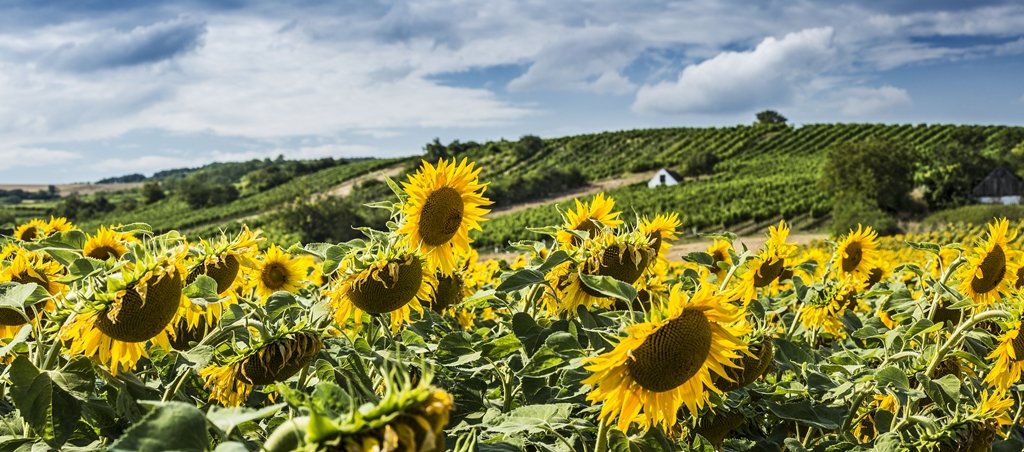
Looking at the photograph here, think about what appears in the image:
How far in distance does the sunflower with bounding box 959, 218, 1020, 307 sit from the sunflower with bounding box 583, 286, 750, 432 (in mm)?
1823

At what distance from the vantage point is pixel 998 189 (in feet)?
163

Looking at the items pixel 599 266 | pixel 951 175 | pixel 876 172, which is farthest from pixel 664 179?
pixel 599 266

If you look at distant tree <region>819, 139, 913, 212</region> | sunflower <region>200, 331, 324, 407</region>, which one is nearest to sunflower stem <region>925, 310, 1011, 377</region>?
sunflower <region>200, 331, 324, 407</region>

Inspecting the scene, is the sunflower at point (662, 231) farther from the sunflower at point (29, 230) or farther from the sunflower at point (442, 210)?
the sunflower at point (29, 230)

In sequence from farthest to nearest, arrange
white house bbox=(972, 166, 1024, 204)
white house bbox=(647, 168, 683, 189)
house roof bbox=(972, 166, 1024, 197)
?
white house bbox=(647, 168, 683, 189) → house roof bbox=(972, 166, 1024, 197) → white house bbox=(972, 166, 1024, 204)

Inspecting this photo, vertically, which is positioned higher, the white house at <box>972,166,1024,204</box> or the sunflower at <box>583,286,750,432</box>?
the sunflower at <box>583,286,750,432</box>

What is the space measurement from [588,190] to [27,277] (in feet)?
228

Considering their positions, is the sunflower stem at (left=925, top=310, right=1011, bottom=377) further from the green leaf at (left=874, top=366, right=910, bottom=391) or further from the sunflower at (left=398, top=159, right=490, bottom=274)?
the sunflower at (left=398, top=159, right=490, bottom=274)

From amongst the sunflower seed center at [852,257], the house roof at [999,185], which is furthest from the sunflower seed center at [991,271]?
the house roof at [999,185]

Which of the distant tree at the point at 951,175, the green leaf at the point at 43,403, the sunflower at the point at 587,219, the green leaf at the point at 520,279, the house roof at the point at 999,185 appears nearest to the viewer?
the green leaf at the point at 43,403

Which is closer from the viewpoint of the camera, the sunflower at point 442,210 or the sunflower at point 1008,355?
the sunflower at point 1008,355

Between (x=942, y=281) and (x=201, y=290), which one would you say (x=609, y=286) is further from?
(x=942, y=281)

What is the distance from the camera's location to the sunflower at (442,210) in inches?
89.5

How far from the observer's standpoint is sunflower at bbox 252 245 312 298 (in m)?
2.83
